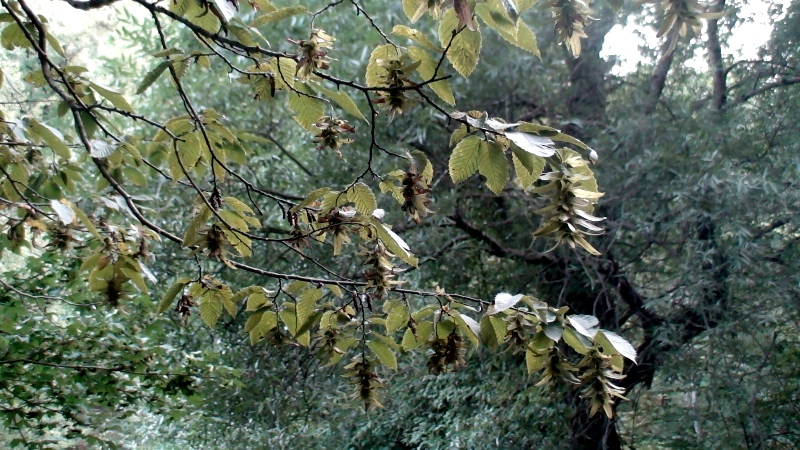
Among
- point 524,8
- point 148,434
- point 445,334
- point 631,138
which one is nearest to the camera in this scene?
point 524,8

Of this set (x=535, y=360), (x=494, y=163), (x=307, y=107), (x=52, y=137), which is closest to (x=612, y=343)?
(x=535, y=360)

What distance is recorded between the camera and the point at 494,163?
0.88m

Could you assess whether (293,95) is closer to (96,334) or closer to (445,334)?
(445,334)

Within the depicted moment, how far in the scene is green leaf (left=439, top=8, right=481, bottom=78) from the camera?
3.07 ft

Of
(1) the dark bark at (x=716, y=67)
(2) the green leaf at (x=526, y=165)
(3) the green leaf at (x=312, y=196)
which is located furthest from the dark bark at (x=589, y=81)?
(2) the green leaf at (x=526, y=165)

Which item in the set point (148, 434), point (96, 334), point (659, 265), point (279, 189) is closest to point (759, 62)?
point (659, 265)

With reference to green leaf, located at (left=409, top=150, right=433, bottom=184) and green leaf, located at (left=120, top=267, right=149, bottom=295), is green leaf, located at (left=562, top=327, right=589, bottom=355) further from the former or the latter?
green leaf, located at (left=120, top=267, right=149, bottom=295)

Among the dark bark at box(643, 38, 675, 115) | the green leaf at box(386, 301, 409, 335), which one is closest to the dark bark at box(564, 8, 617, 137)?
the dark bark at box(643, 38, 675, 115)

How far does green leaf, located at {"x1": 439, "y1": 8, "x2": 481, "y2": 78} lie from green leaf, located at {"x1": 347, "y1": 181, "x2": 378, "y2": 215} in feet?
0.90

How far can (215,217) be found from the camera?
3.95 ft

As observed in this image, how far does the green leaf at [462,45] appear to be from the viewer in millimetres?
937

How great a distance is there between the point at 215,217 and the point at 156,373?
1273 millimetres

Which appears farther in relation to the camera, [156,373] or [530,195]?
[530,195]

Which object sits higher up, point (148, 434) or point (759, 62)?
point (759, 62)
